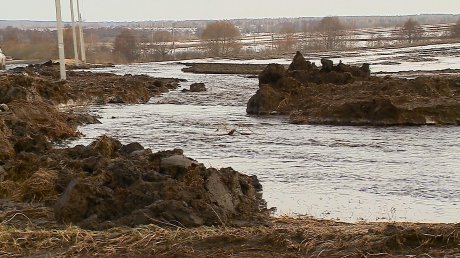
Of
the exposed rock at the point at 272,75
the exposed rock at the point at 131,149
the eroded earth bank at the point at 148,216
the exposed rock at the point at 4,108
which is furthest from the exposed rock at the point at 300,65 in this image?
the exposed rock at the point at 131,149

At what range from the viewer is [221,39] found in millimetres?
99875

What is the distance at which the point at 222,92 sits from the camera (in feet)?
104

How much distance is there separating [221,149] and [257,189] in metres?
4.47

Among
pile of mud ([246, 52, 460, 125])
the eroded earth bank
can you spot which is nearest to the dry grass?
the eroded earth bank

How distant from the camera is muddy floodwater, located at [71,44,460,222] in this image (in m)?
10.7

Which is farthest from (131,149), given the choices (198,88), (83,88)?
(198,88)

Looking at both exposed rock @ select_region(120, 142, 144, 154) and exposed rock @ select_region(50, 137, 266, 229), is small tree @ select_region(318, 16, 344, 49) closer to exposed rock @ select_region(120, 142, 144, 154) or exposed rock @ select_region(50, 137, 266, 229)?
exposed rock @ select_region(120, 142, 144, 154)

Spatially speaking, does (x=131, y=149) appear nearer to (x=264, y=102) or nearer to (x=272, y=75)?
(x=264, y=102)

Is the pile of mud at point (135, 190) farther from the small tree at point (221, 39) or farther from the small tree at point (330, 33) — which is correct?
the small tree at point (330, 33)

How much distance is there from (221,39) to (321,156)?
85925 millimetres

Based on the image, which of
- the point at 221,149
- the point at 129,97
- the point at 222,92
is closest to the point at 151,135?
the point at 221,149

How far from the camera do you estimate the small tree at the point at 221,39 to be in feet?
309

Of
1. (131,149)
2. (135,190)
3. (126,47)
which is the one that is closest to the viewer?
(135,190)

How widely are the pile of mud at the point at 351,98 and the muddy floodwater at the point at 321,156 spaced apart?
0.73 m
